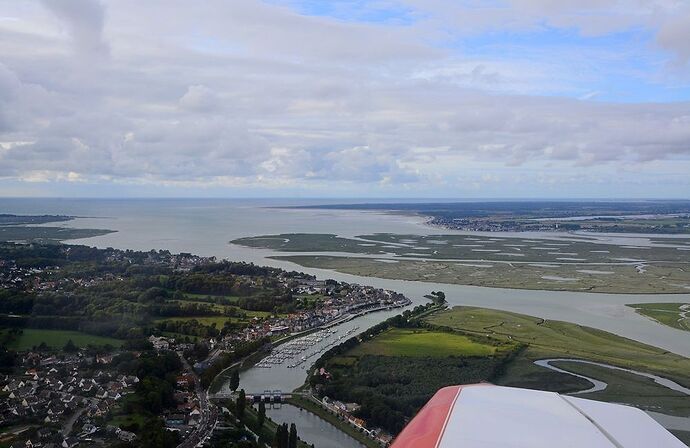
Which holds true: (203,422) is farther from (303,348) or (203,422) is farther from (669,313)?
(669,313)

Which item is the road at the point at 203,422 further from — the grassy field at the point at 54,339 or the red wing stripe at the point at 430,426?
the red wing stripe at the point at 430,426

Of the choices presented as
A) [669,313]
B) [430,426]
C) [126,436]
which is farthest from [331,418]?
[669,313]

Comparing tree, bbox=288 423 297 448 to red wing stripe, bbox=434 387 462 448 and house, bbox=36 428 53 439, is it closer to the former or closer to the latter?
house, bbox=36 428 53 439

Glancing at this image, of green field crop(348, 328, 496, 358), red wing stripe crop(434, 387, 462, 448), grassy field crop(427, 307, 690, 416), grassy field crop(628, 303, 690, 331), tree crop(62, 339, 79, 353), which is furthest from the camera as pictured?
grassy field crop(628, 303, 690, 331)

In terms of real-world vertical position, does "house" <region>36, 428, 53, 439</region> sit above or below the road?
above

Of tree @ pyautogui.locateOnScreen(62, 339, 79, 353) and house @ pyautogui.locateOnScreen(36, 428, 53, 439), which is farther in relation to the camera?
tree @ pyautogui.locateOnScreen(62, 339, 79, 353)

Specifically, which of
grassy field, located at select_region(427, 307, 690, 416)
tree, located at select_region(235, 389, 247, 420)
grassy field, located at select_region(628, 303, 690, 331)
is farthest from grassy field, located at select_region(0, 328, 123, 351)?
grassy field, located at select_region(628, 303, 690, 331)
